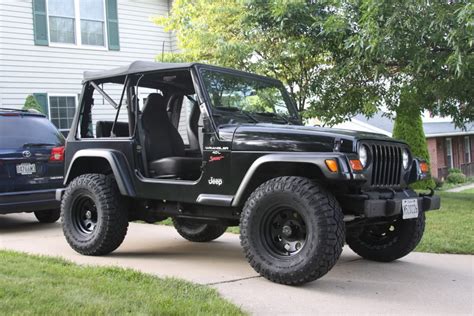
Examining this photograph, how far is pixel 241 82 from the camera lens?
19.8 ft

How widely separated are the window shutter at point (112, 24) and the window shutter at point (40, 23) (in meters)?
1.78

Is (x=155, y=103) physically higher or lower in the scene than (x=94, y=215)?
higher

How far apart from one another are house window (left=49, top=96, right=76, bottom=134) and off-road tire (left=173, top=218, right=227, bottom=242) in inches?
340

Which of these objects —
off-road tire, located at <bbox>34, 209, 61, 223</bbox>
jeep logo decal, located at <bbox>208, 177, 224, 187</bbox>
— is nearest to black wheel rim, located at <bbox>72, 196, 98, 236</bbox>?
jeep logo decal, located at <bbox>208, 177, 224, 187</bbox>

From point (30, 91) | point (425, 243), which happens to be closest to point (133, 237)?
point (425, 243)

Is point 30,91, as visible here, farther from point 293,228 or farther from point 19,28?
point 293,228

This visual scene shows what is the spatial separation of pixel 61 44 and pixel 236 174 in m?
11.2

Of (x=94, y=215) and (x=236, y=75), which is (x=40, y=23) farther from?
(x=236, y=75)

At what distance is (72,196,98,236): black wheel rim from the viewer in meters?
6.27

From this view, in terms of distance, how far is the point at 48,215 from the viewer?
28.9 ft

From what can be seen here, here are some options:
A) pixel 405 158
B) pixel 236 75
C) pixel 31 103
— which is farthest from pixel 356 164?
pixel 31 103

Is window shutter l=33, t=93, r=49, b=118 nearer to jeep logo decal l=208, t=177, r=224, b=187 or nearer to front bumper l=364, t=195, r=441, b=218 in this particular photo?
jeep logo decal l=208, t=177, r=224, b=187

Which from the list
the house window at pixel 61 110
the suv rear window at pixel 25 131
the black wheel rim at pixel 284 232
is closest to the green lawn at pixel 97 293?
the black wheel rim at pixel 284 232

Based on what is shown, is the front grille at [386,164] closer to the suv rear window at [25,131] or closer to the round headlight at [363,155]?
the round headlight at [363,155]
